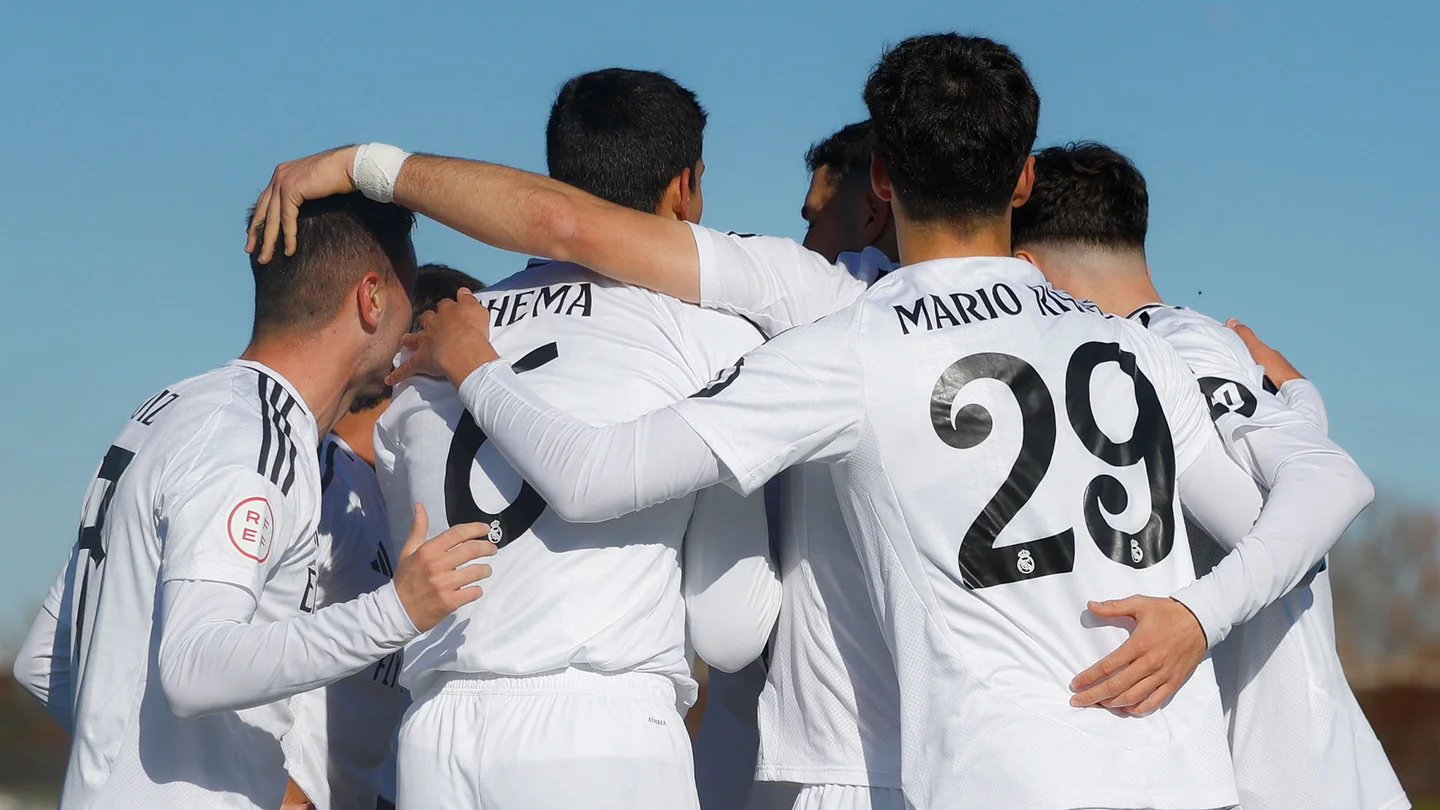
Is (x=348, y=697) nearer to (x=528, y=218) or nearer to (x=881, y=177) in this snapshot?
(x=528, y=218)

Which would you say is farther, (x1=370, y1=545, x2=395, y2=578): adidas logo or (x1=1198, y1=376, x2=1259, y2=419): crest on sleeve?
(x1=370, y1=545, x2=395, y2=578): adidas logo

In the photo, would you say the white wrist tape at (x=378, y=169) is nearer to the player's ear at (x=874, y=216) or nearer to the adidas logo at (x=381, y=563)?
the adidas logo at (x=381, y=563)

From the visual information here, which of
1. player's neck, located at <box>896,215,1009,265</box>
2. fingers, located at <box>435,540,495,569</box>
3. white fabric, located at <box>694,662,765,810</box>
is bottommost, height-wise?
white fabric, located at <box>694,662,765,810</box>

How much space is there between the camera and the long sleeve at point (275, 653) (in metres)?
3.23

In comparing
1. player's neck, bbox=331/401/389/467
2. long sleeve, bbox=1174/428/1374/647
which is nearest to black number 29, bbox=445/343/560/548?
long sleeve, bbox=1174/428/1374/647

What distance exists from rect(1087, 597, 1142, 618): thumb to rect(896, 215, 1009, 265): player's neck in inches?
40.6

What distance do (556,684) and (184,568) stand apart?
1032 mm

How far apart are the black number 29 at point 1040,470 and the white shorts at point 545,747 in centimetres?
99

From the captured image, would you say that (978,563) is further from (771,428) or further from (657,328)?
(657,328)

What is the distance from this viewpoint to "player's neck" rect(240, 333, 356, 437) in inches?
166

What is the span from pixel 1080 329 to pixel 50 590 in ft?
11.1

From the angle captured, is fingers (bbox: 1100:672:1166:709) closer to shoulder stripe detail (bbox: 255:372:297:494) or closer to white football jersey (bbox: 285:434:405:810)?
shoulder stripe detail (bbox: 255:372:297:494)

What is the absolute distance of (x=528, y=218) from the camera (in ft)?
12.8

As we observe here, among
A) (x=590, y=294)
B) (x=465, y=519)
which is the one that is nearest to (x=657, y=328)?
(x=590, y=294)
